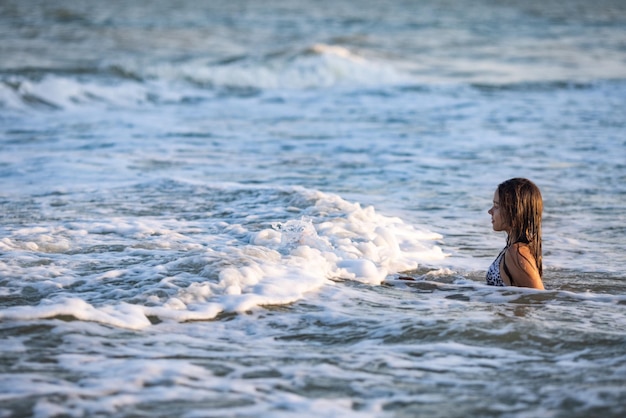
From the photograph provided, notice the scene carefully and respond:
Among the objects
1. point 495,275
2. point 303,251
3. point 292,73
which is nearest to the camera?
point 495,275

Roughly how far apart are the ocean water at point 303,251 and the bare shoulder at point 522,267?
0.12 metres

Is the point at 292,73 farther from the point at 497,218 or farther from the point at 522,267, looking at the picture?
the point at 522,267

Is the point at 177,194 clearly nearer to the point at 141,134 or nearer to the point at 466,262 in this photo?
the point at 466,262

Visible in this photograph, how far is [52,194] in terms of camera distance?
868cm

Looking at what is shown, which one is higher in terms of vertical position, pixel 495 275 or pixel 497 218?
pixel 497 218

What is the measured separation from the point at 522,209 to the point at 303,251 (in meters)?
1.60

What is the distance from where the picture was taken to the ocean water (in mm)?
3830

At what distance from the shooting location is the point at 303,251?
615 cm

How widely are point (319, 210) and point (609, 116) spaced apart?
903cm

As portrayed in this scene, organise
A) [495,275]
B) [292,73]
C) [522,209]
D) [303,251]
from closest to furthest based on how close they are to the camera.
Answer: [522,209] → [495,275] → [303,251] → [292,73]

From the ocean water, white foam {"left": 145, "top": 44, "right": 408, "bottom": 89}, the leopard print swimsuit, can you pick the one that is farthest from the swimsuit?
white foam {"left": 145, "top": 44, "right": 408, "bottom": 89}

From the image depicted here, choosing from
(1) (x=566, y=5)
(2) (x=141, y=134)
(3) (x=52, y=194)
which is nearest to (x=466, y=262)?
(3) (x=52, y=194)

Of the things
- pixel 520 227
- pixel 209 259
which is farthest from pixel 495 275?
pixel 209 259

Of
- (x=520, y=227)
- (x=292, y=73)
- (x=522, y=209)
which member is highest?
(x=292, y=73)
